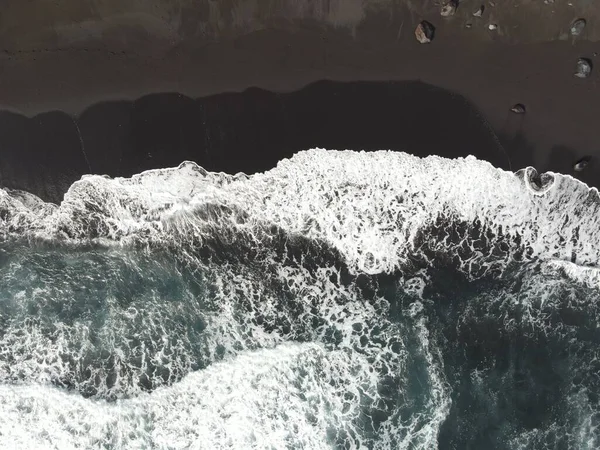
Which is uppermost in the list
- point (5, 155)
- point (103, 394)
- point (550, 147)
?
point (550, 147)

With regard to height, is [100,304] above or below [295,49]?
below

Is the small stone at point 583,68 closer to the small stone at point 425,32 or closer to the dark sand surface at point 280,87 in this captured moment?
the dark sand surface at point 280,87

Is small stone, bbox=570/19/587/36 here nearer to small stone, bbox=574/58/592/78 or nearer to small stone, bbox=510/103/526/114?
small stone, bbox=574/58/592/78

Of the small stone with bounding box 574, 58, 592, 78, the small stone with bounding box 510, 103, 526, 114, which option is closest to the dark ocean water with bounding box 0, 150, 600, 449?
the small stone with bounding box 510, 103, 526, 114

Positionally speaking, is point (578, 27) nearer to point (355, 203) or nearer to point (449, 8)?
point (449, 8)

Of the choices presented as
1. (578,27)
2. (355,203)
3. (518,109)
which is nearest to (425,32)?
(518,109)

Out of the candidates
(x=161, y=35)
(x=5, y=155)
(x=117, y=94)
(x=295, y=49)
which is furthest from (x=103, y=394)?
(x=295, y=49)

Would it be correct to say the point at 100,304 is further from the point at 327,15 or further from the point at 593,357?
the point at 593,357
